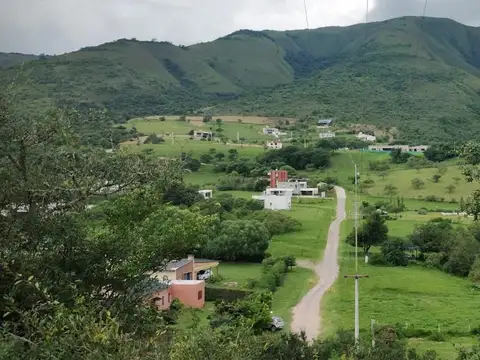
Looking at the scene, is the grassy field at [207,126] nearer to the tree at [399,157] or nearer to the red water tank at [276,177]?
the tree at [399,157]

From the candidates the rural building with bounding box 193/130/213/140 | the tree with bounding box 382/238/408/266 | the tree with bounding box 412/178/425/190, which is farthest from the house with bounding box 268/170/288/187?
the rural building with bounding box 193/130/213/140

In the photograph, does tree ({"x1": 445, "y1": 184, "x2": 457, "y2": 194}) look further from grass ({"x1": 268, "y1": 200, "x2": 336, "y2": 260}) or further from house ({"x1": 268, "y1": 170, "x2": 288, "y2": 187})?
house ({"x1": 268, "y1": 170, "x2": 288, "y2": 187})

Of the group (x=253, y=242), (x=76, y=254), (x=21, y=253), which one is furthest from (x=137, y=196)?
(x=253, y=242)

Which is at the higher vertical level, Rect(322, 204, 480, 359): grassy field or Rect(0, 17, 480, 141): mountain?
Rect(0, 17, 480, 141): mountain

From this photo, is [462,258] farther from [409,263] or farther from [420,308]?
[420,308]

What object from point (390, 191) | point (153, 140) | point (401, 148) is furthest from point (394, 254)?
point (401, 148)

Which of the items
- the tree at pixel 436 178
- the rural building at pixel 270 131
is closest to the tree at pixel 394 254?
the tree at pixel 436 178

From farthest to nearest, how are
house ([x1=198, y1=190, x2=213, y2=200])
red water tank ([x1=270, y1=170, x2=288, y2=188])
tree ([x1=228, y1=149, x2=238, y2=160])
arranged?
tree ([x1=228, y1=149, x2=238, y2=160])
red water tank ([x1=270, y1=170, x2=288, y2=188])
house ([x1=198, y1=190, x2=213, y2=200])

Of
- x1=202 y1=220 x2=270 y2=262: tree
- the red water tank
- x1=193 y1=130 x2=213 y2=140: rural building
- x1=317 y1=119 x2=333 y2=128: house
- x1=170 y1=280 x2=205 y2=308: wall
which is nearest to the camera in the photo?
x1=170 y1=280 x2=205 y2=308: wall
